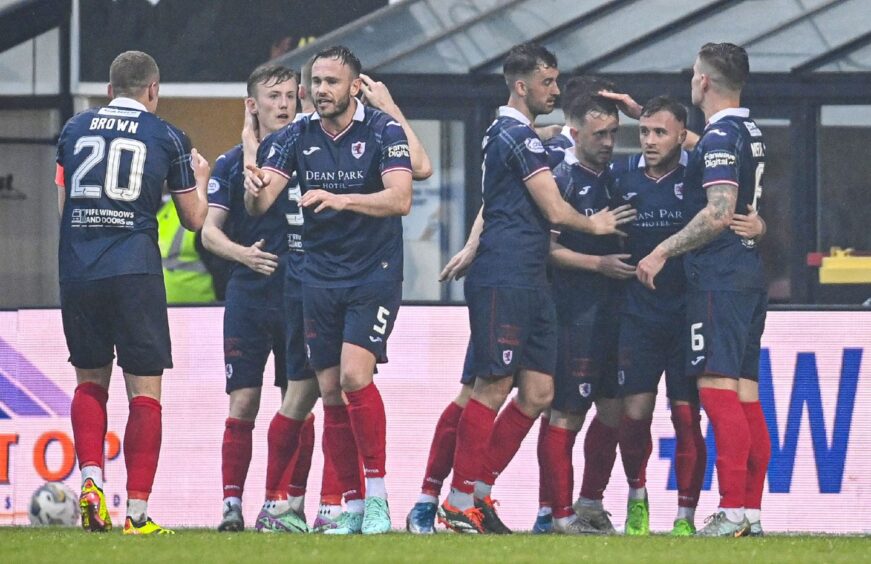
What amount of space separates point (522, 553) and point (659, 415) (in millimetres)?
2877

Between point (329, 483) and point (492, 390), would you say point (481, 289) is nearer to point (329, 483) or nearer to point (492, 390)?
point (492, 390)

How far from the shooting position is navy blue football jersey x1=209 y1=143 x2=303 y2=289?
959cm

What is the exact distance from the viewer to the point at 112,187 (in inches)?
339

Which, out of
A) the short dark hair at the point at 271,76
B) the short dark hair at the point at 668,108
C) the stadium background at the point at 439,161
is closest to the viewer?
the short dark hair at the point at 668,108

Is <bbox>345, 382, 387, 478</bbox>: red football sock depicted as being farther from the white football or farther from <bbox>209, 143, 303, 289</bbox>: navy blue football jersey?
the white football

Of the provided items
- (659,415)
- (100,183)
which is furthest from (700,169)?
(100,183)

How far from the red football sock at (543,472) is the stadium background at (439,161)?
764 mm

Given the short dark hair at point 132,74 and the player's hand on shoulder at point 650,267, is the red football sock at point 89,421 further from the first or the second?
the player's hand on shoulder at point 650,267

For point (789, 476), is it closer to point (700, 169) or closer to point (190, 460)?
point (700, 169)

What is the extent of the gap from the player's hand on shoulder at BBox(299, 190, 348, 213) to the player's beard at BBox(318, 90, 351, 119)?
1.34ft

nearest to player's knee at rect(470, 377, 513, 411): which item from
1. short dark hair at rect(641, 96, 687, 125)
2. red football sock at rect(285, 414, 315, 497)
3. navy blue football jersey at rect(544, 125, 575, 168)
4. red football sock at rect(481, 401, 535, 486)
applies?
red football sock at rect(481, 401, 535, 486)

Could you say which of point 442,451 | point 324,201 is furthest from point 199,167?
point 442,451

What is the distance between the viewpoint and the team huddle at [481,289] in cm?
864

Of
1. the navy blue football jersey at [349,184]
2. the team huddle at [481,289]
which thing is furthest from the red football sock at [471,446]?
the navy blue football jersey at [349,184]
